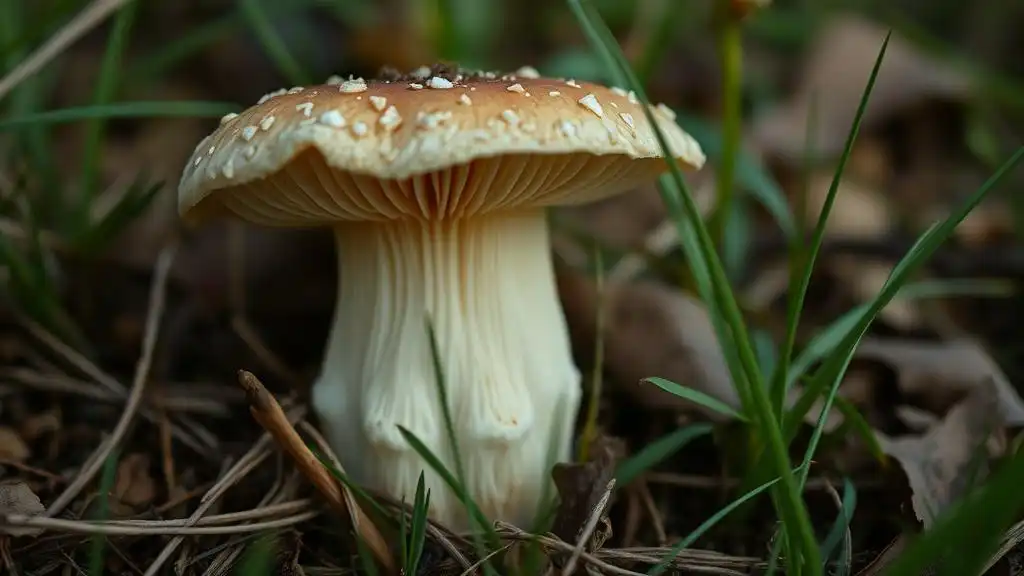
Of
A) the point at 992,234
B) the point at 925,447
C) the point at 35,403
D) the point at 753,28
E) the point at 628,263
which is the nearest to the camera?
the point at 925,447

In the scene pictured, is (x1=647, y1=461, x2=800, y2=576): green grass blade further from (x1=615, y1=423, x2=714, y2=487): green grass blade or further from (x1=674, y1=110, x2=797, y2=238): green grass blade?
(x1=674, y1=110, x2=797, y2=238): green grass blade

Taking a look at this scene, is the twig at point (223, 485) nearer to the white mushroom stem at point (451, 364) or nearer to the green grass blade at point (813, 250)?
the white mushroom stem at point (451, 364)

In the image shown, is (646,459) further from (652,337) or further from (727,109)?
(727,109)

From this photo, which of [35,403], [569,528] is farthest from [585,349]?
[35,403]

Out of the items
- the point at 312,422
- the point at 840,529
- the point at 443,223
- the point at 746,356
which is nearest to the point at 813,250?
the point at 746,356

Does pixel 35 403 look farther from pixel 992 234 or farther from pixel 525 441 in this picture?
pixel 992 234

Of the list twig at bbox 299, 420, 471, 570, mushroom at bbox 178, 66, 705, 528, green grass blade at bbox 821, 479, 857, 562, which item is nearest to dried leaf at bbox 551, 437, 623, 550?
mushroom at bbox 178, 66, 705, 528
